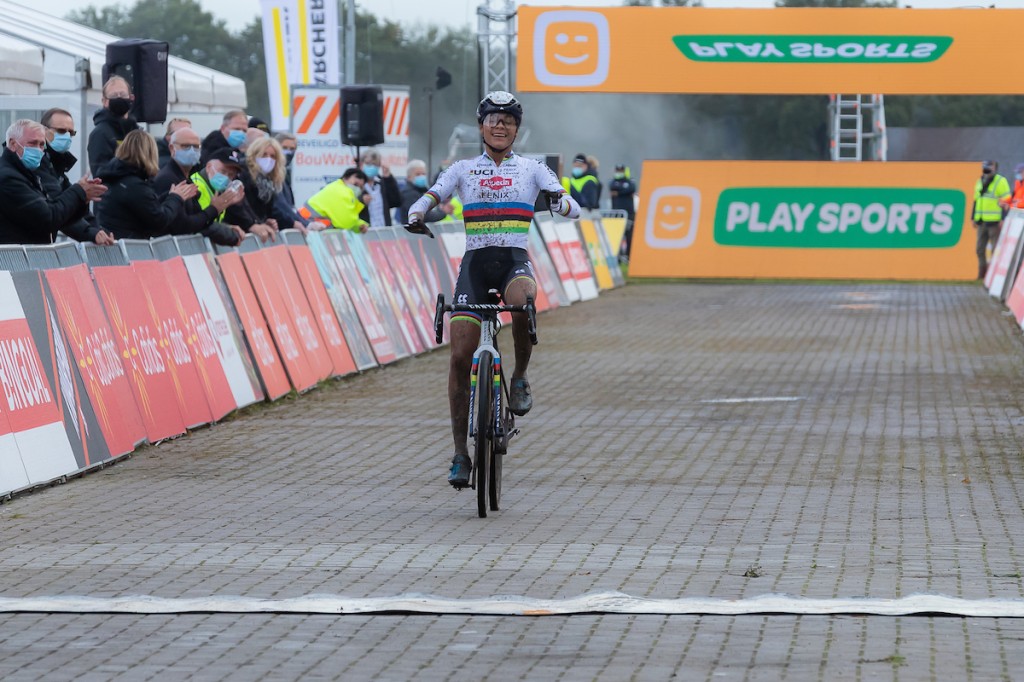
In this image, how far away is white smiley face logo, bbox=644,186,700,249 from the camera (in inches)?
1337

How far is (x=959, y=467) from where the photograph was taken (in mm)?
10586

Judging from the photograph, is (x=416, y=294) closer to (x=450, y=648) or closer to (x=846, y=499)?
(x=846, y=499)

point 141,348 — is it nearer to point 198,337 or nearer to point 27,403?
point 198,337

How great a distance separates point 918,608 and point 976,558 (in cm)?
117

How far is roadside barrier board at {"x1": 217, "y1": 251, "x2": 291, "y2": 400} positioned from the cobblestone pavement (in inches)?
10.0

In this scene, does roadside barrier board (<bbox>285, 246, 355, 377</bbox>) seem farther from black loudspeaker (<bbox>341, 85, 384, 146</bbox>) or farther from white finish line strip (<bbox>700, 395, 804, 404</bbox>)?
black loudspeaker (<bbox>341, 85, 384, 146</bbox>)

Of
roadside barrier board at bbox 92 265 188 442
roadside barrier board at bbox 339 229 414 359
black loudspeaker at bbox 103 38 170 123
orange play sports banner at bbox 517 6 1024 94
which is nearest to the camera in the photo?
roadside barrier board at bbox 92 265 188 442

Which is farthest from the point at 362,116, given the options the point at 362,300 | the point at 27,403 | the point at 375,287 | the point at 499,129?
the point at 499,129

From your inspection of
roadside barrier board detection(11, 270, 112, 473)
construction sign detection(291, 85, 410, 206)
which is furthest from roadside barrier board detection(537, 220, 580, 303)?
roadside barrier board detection(11, 270, 112, 473)

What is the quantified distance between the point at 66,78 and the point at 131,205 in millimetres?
9342

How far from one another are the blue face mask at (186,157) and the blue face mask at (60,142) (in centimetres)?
136

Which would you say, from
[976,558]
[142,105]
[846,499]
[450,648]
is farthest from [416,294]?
[450,648]

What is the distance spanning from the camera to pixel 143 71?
15805 mm

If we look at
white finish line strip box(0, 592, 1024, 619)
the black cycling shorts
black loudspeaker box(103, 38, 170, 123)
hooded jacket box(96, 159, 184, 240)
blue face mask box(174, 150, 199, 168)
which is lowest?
white finish line strip box(0, 592, 1024, 619)
